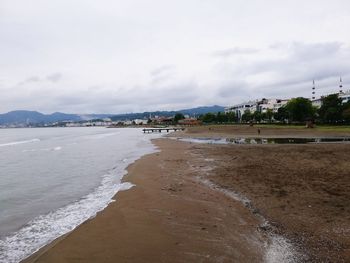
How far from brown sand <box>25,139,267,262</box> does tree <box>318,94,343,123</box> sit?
81.9 metres

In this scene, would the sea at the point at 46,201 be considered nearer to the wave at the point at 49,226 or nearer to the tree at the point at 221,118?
the wave at the point at 49,226

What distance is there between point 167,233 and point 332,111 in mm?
86956

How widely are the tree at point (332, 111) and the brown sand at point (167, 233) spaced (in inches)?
3223

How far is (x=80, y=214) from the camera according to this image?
40.0 feet

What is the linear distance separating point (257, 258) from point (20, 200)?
36.5 ft

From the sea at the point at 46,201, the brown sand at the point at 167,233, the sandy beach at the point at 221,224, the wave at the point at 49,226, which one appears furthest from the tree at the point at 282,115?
the wave at the point at 49,226

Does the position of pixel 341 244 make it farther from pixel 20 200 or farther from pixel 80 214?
pixel 20 200

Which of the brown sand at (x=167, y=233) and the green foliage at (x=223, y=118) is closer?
the brown sand at (x=167, y=233)

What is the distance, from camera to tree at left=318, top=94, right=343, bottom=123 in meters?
87.1

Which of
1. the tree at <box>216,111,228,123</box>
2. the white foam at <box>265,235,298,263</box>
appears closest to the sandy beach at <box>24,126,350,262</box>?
the white foam at <box>265,235,298,263</box>

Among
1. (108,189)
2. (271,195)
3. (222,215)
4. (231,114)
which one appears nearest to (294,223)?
(222,215)

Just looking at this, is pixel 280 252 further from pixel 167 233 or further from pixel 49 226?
pixel 49 226

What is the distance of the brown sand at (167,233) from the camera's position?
796 cm

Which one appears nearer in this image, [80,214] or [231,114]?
[80,214]
